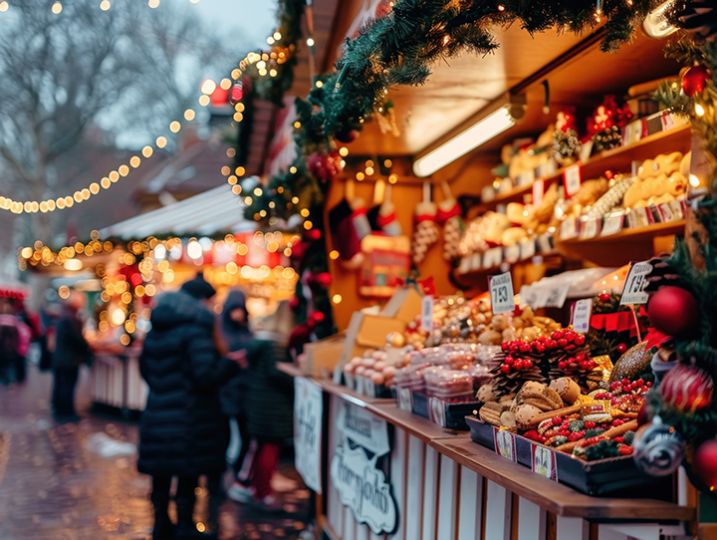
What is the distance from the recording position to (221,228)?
12.9 m

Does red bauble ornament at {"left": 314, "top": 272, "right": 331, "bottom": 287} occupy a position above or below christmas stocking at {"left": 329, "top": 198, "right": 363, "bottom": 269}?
below

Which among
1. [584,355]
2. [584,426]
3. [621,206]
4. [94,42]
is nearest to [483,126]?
[621,206]

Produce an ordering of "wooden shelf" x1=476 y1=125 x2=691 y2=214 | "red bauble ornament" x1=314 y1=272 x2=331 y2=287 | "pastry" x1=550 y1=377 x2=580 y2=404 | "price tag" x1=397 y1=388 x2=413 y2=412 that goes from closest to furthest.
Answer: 1. "pastry" x1=550 y1=377 x2=580 y2=404
2. "price tag" x1=397 y1=388 x2=413 y2=412
3. "wooden shelf" x1=476 y1=125 x2=691 y2=214
4. "red bauble ornament" x1=314 y1=272 x2=331 y2=287

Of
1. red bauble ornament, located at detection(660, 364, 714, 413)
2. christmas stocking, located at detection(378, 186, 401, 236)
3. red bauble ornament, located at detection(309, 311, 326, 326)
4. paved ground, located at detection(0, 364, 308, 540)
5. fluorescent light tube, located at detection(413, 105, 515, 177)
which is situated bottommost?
paved ground, located at detection(0, 364, 308, 540)

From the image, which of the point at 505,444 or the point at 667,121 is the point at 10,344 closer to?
the point at 667,121

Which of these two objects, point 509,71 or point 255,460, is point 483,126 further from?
point 255,460

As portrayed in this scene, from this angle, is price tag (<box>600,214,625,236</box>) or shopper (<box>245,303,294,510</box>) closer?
price tag (<box>600,214,625,236</box>)

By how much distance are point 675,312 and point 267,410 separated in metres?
5.92

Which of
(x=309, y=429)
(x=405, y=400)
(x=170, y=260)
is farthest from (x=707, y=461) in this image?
(x=170, y=260)

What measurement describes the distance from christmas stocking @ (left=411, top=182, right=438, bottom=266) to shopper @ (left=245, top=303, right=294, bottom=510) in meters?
1.46

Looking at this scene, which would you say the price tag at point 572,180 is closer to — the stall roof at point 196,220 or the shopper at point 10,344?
the stall roof at point 196,220

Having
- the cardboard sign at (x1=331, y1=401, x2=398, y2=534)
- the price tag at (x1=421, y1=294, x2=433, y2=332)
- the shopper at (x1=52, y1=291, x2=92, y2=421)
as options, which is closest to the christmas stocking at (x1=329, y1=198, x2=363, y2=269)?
the cardboard sign at (x1=331, y1=401, x2=398, y2=534)

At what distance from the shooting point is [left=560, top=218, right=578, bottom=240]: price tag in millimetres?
5424

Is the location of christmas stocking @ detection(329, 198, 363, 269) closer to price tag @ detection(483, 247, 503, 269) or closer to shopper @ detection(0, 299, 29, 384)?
price tag @ detection(483, 247, 503, 269)
